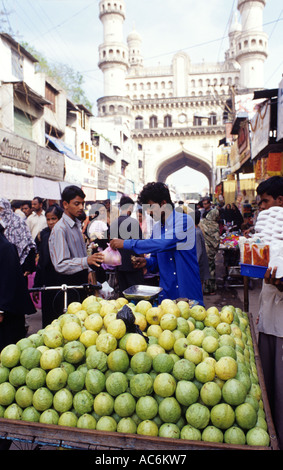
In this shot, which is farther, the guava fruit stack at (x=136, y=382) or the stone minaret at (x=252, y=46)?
the stone minaret at (x=252, y=46)

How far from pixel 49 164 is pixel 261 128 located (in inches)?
328

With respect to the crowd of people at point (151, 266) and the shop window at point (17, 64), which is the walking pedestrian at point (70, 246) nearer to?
the crowd of people at point (151, 266)

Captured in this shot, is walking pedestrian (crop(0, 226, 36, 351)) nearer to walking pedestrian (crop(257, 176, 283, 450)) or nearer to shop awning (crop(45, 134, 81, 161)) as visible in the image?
walking pedestrian (crop(257, 176, 283, 450))

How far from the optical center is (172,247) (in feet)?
9.93

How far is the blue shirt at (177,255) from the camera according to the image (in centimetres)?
298

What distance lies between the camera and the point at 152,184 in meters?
3.13

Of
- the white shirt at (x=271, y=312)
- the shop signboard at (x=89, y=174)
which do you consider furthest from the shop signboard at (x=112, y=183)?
the white shirt at (x=271, y=312)

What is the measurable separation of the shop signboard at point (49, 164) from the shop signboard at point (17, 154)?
15.8 inches

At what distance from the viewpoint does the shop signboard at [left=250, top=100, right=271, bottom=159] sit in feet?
21.9

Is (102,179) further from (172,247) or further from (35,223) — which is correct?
(172,247)

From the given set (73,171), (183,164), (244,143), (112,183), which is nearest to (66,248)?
(244,143)

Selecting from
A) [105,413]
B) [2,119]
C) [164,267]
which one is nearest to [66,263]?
[164,267]

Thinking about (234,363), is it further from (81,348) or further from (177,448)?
(81,348)

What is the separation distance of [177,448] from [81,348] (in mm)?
706
